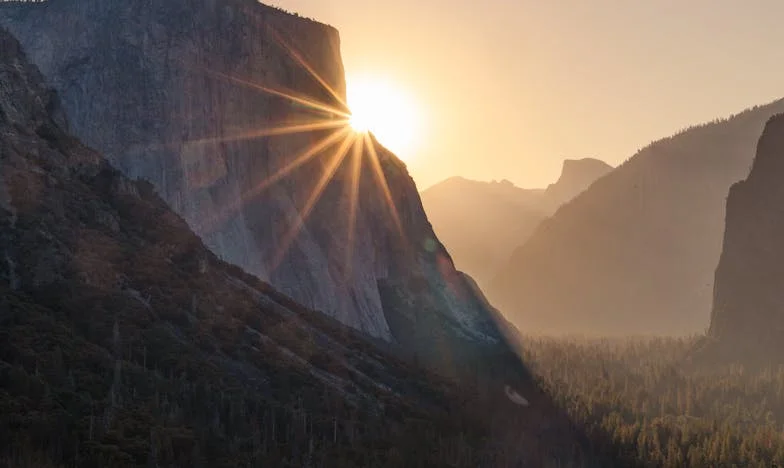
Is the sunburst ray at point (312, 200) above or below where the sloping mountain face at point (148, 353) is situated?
above

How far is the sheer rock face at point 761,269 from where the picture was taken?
188m

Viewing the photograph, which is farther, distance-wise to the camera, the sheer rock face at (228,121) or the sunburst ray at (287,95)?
the sunburst ray at (287,95)

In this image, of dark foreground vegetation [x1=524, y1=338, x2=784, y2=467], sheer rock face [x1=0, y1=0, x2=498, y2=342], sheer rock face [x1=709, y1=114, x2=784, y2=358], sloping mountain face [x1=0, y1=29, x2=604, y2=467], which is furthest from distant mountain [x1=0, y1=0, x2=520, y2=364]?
sheer rock face [x1=709, y1=114, x2=784, y2=358]

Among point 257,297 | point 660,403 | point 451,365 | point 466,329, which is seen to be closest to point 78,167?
point 257,297

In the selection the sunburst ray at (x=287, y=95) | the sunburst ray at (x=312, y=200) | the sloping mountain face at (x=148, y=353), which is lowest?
the sloping mountain face at (x=148, y=353)

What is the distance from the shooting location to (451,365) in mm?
114438

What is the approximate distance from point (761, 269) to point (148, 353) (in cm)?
17366

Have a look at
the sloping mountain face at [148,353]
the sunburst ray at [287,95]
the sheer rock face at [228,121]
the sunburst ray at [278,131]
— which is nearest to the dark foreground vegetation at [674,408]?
the sloping mountain face at [148,353]

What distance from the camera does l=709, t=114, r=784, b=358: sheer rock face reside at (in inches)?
7411

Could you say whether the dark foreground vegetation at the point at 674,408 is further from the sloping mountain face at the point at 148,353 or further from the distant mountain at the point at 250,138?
the sloping mountain face at the point at 148,353

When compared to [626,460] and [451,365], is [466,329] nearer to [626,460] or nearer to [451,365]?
[451,365]

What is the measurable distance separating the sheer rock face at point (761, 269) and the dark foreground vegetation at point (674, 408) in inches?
413

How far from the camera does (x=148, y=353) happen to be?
5416 cm

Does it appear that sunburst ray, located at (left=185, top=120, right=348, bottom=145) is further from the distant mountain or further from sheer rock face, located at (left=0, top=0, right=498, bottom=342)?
sheer rock face, located at (left=0, top=0, right=498, bottom=342)
